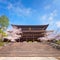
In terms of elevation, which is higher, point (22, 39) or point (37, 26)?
point (37, 26)

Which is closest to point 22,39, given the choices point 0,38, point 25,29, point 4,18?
point 25,29

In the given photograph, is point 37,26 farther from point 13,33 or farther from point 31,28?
point 13,33

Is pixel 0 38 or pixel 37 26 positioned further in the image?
pixel 37 26

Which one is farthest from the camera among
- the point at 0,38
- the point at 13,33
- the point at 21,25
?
the point at 21,25

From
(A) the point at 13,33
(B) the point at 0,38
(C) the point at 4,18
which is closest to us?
(B) the point at 0,38

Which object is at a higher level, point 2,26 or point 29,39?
point 2,26

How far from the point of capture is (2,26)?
32125 millimetres

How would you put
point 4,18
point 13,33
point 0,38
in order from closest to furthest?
point 0,38, point 13,33, point 4,18

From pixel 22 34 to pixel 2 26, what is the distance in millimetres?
5105

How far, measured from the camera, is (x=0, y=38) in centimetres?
2570

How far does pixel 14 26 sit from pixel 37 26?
6067 mm

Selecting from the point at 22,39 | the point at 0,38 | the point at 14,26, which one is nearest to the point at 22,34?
the point at 22,39

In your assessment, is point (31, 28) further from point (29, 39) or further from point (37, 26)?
point (29, 39)

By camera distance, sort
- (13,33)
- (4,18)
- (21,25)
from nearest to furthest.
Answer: (13,33) < (4,18) < (21,25)
